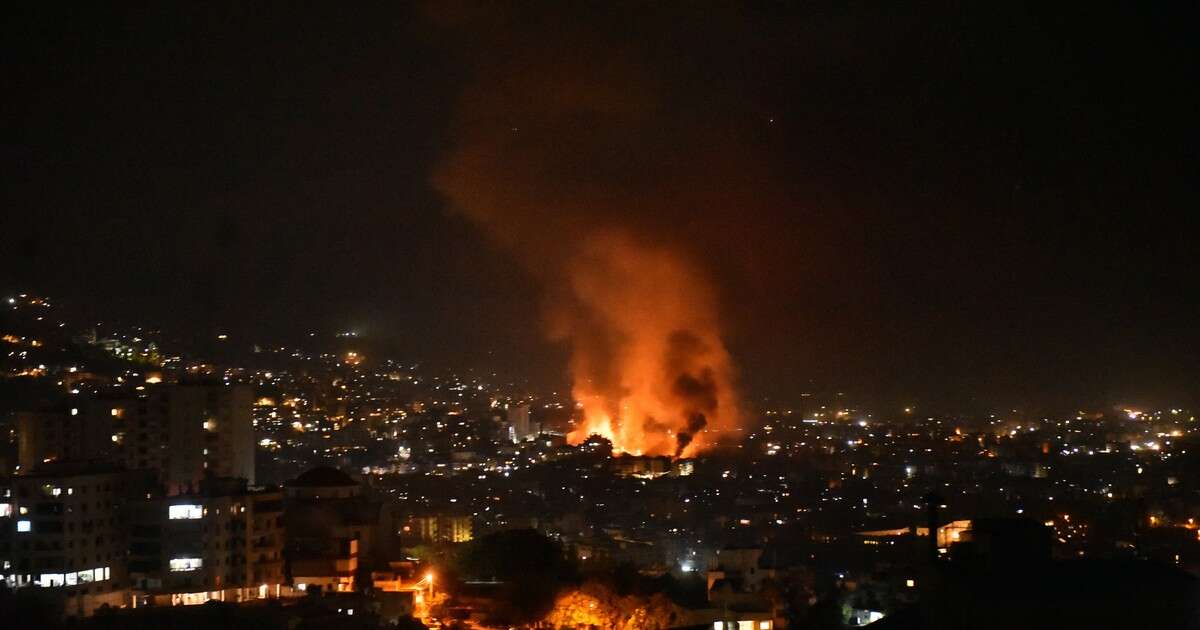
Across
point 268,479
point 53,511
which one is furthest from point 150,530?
point 268,479

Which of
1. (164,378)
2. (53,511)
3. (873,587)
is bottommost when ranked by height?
(873,587)

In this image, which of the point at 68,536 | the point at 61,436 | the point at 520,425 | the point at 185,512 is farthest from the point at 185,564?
the point at 520,425

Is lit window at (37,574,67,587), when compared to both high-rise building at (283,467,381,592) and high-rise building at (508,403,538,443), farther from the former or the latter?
high-rise building at (508,403,538,443)

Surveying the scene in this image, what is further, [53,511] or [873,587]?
[873,587]

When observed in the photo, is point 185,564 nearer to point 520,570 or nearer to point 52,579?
point 52,579

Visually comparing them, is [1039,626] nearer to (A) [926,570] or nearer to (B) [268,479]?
(A) [926,570]

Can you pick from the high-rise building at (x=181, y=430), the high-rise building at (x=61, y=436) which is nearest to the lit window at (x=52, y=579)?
the high-rise building at (x=181, y=430)
